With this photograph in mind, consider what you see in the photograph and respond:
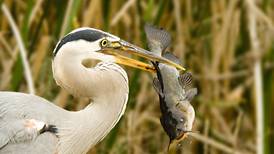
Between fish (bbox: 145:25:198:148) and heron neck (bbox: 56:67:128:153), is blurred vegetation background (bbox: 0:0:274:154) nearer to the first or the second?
heron neck (bbox: 56:67:128:153)

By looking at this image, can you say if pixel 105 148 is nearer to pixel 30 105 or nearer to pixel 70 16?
pixel 70 16

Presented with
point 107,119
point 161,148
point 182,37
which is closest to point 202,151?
point 161,148

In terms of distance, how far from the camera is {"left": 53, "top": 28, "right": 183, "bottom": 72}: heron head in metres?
2.77

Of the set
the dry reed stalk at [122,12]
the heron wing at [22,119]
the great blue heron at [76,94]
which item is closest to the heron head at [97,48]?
the great blue heron at [76,94]

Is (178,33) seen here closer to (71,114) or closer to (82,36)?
(71,114)

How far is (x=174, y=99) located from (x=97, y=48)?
1.02 ft

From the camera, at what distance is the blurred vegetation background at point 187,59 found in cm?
404

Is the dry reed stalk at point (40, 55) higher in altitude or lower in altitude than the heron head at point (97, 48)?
lower

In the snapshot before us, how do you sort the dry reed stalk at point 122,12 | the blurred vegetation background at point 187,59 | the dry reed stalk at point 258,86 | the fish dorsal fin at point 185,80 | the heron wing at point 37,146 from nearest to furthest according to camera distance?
the heron wing at point 37,146
the fish dorsal fin at point 185,80
the dry reed stalk at point 258,86
the blurred vegetation background at point 187,59
the dry reed stalk at point 122,12

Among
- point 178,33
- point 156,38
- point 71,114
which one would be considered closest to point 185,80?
point 156,38

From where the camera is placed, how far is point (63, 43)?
277cm

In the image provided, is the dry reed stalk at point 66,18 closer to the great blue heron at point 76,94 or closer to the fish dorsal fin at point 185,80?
the great blue heron at point 76,94

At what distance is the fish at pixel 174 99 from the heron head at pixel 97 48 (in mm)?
37

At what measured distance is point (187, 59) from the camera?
4734mm
